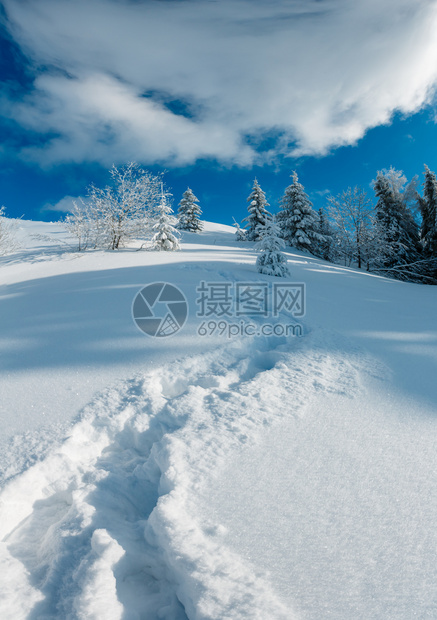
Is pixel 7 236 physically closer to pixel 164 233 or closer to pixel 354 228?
pixel 164 233

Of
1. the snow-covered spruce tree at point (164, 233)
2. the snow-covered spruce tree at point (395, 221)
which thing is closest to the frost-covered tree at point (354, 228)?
the snow-covered spruce tree at point (395, 221)

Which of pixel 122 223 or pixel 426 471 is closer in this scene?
pixel 426 471

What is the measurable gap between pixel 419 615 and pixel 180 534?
3.06ft

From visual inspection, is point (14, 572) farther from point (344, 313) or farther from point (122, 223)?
point (122, 223)

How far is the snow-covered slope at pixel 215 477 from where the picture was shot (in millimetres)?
1166

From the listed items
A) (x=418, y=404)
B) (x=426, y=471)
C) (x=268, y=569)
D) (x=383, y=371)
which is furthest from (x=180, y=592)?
(x=383, y=371)

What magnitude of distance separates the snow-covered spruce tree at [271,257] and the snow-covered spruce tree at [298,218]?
1281 centimetres

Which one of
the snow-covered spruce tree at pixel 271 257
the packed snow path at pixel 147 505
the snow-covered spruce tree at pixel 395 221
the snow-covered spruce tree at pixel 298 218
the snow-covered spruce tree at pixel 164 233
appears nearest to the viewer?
the packed snow path at pixel 147 505

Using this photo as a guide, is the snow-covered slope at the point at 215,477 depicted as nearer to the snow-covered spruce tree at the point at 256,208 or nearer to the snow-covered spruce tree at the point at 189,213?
the snow-covered spruce tree at the point at 256,208

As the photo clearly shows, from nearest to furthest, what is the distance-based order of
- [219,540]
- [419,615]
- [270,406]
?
1. [419,615]
2. [219,540]
3. [270,406]

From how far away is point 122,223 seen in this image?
11.2 meters

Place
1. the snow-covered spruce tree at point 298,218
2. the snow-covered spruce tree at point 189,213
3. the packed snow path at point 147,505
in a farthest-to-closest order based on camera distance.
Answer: the snow-covered spruce tree at point 189,213, the snow-covered spruce tree at point 298,218, the packed snow path at point 147,505

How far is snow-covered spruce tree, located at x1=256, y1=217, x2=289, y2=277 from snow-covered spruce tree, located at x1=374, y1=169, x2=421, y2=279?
1284 centimetres

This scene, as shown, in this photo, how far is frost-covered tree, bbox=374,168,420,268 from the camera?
17250mm
